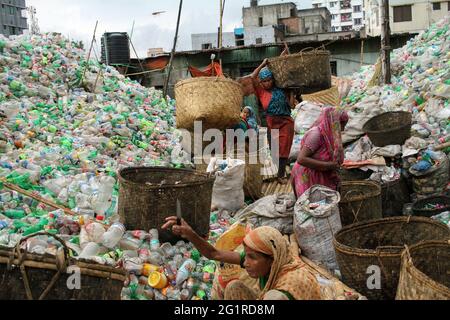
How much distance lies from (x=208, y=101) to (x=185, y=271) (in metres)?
2.13

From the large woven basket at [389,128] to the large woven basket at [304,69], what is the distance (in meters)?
1.22

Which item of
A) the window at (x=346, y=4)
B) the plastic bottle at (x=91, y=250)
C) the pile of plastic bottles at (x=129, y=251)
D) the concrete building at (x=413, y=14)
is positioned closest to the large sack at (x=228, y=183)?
the pile of plastic bottles at (x=129, y=251)

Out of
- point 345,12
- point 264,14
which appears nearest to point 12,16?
point 264,14

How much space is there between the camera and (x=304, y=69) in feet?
18.4

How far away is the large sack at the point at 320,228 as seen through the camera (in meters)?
3.81

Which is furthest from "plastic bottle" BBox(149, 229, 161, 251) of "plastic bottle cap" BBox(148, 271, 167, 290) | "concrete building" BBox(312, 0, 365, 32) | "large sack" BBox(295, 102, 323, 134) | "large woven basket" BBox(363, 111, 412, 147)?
"concrete building" BBox(312, 0, 365, 32)

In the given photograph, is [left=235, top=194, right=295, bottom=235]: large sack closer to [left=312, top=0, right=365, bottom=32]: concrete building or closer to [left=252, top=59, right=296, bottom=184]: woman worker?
[left=252, top=59, right=296, bottom=184]: woman worker

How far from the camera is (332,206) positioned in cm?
381

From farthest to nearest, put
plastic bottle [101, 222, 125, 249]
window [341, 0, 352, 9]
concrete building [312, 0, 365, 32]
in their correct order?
window [341, 0, 352, 9] → concrete building [312, 0, 365, 32] → plastic bottle [101, 222, 125, 249]

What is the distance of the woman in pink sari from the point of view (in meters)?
3.95

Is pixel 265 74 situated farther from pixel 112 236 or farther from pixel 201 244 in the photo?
pixel 201 244

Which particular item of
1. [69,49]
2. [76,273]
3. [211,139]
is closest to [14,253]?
[76,273]

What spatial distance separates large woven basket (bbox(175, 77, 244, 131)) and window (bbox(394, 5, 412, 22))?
31.2 meters

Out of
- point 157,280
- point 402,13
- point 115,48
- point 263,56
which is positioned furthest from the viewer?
point 402,13
